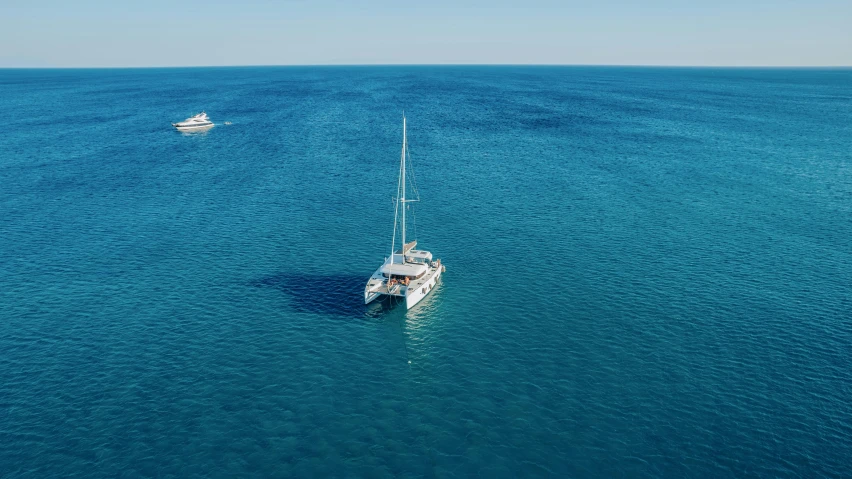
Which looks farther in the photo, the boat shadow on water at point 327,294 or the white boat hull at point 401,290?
the boat shadow on water at point 327,294

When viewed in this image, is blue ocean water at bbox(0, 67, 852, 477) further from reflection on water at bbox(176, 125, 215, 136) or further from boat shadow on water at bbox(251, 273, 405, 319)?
reflection on water at bbox(176, 125, 215, 136)

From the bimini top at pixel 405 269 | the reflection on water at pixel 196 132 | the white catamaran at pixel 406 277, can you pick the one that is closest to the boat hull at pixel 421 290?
the white catamaran at pixel 406 277

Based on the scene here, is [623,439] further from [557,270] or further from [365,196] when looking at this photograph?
[365,196]

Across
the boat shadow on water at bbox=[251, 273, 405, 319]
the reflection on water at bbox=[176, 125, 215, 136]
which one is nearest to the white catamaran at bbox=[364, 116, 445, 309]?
the boat shadow on water at bbox=[251, 273, 405, 319]

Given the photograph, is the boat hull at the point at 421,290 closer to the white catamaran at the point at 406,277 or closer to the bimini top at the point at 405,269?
the white catamaran at the point at 406,277

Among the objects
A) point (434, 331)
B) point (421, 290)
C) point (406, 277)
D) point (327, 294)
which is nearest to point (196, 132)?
point (327, 294)
